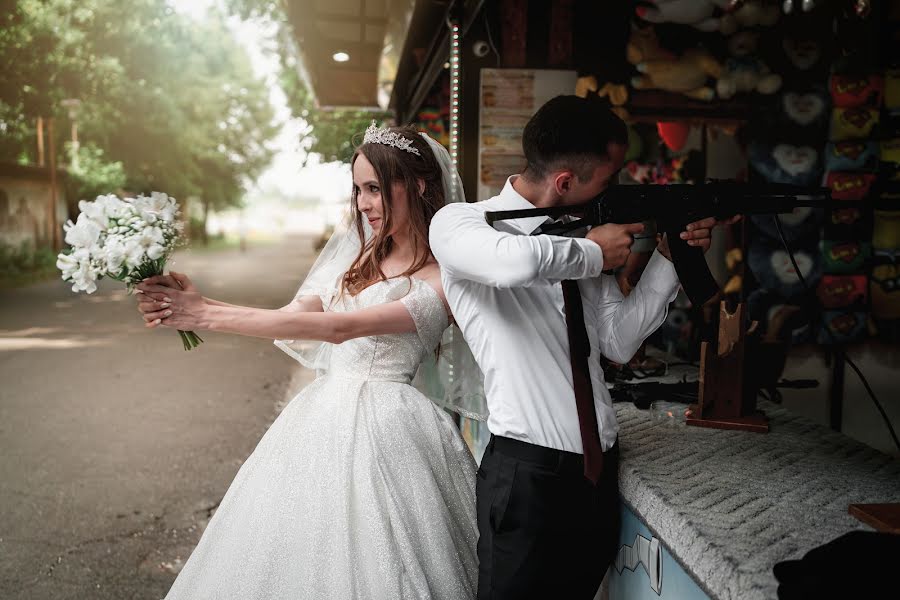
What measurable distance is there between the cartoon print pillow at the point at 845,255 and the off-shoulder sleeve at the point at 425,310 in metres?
3.26

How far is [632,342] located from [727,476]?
1.59 feet

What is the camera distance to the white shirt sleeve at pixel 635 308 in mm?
2047

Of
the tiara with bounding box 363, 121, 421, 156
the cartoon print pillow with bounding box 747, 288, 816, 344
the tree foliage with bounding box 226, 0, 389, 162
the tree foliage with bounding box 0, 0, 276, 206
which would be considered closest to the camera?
the tiara with bounding box 363, 121, 421, 156

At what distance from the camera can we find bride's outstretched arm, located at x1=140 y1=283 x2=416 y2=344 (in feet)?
7.17

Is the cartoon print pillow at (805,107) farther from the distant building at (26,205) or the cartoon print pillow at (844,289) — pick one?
the distant building at (26,205)

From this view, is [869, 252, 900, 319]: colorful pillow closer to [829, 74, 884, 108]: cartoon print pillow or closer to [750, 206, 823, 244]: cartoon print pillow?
[750, 206, 823, 244]: cartoon print pillow

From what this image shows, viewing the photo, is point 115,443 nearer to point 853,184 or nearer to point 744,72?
point 744,72

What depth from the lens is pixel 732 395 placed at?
8.63 ft

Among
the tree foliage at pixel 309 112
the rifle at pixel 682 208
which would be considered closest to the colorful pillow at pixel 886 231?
the rifle at pixel 682 208

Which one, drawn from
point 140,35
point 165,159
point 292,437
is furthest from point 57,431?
point 165,159

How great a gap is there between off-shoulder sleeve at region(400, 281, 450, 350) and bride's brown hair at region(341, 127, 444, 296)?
11 cm

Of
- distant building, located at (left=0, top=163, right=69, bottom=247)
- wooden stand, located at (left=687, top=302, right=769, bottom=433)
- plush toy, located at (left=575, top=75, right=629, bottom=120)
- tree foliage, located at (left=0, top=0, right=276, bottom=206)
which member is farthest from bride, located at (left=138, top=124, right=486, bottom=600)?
distant building, located at (left=0, top=163, right=69, bottom=247)

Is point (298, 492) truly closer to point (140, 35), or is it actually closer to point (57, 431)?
point (57, 431)

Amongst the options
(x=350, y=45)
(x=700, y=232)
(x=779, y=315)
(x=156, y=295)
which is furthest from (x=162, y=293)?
(x=350, y=45)
